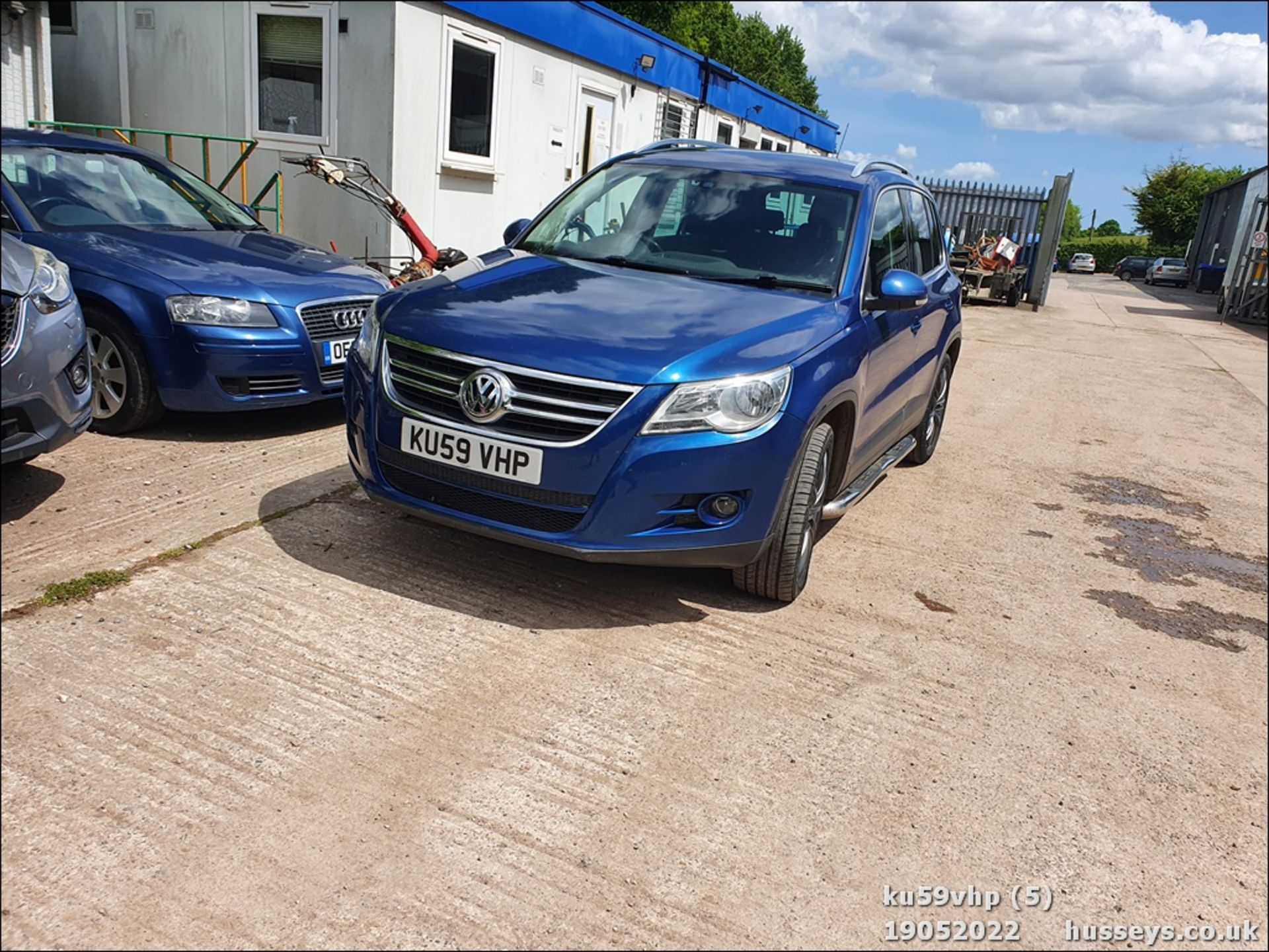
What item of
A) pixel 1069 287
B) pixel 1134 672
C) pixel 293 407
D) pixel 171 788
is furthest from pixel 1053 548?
pixel 1069 287

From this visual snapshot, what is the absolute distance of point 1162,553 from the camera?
4.83 meters

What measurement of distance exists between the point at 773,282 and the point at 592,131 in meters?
10.5

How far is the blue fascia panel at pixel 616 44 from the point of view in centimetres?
1131

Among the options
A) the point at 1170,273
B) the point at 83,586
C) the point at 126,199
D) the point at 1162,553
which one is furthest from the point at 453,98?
the point at 1170,273

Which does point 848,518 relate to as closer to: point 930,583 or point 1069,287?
point 930,583

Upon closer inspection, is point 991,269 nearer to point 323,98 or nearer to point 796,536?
point 323,98

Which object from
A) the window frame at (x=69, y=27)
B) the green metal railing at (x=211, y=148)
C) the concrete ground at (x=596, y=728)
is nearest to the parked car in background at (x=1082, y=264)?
the green metal railing at (x=211, y=148)

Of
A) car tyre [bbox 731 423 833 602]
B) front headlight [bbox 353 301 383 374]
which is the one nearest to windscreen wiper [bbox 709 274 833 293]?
car tyre [bbox 731 423 833 602]

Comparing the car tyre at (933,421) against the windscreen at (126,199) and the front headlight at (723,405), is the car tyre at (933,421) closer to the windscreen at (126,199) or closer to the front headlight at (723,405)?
the front headlight at (723,405)

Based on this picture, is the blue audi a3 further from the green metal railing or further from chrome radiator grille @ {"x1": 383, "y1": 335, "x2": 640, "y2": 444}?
the green metal railing

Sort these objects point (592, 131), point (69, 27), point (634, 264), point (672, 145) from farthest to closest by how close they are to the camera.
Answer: point (592, 131)
point (672, 145)
point (634, 264)
point (69, 27)

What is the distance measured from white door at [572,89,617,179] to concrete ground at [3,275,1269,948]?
970 centimetres

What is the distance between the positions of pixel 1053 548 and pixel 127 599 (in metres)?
4.10

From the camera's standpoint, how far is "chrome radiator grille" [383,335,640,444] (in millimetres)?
3379
